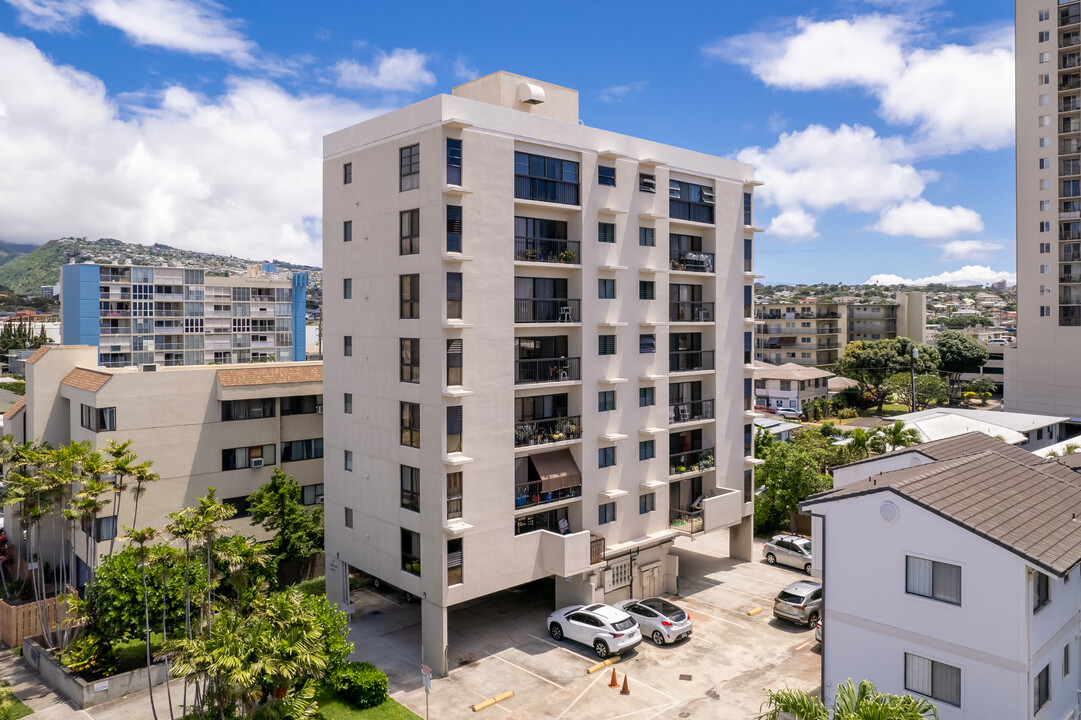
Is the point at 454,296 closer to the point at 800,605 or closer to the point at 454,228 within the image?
the point at 454,228

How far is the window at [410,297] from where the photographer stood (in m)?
27.5

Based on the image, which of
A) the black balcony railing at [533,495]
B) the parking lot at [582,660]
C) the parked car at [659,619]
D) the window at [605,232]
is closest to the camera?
the parking lot at [582,660]

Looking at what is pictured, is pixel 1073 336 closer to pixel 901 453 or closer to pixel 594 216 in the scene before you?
pixel 901 453

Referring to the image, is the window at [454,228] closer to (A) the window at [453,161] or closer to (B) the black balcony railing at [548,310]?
(A) the window at [453,161]

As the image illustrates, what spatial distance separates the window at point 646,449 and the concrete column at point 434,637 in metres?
12.0

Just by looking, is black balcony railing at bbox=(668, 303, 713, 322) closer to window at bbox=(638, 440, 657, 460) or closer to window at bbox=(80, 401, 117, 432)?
window at bbox=(638, 440, 657, 460)

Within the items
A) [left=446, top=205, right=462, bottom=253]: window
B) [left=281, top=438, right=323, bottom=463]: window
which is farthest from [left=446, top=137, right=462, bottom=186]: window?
[left=281, top=438, right=323, bottom=463]: window

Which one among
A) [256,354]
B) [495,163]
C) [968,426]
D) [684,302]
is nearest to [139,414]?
[495,163]

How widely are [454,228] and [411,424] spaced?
7.70 metres

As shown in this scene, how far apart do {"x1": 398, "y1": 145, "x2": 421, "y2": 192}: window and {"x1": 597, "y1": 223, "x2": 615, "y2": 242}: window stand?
336 inches

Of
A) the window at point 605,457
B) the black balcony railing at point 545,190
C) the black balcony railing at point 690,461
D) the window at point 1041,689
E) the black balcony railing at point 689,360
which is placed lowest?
the window at point 1041,689

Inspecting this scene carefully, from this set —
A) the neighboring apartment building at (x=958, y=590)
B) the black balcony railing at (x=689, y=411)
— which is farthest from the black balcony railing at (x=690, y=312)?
the neighboring apartment building at (x=958, y=590)

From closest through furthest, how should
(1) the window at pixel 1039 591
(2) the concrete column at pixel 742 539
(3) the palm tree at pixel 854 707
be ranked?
1. (3) the palm tree at pixel 854 707
2. (1) the window at pixel 1039 591
3. (2) the concrete column at pixel 742 539

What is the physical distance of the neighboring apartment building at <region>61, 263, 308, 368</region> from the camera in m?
97.1
